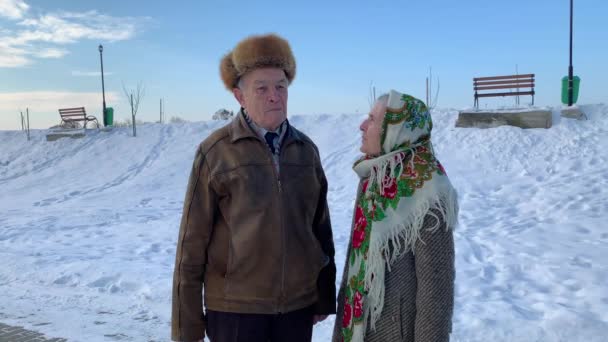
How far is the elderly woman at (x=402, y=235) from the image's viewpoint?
1857 millimetres

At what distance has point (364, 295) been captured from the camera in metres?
2.06

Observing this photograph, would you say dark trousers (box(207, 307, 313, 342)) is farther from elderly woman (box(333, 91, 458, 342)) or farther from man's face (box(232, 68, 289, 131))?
man's face (box(232, 68, 289, 131))

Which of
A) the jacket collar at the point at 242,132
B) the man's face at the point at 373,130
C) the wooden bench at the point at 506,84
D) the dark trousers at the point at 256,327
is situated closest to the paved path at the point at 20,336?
the dark trousers at the point at 256,327

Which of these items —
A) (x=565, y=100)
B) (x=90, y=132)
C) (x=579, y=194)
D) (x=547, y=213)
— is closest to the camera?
(x=547, y=213)

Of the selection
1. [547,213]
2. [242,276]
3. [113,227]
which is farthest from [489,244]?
[113,227]

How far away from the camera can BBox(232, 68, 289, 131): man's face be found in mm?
2158

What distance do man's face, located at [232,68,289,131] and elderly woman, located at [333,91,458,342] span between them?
0.40 meters

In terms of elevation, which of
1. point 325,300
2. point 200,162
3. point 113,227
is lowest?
point 113,227

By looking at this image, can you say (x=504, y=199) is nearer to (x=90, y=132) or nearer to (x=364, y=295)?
(x=364, y=295)

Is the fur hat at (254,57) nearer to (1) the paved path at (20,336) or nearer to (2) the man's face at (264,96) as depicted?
(2) the man's face at (264,96)

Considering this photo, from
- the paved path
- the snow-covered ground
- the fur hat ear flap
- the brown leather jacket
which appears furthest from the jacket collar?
the paved path

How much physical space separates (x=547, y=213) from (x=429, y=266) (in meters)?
6.11

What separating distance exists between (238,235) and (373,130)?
721 mm

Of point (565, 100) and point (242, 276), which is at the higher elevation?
point (565, 100)
